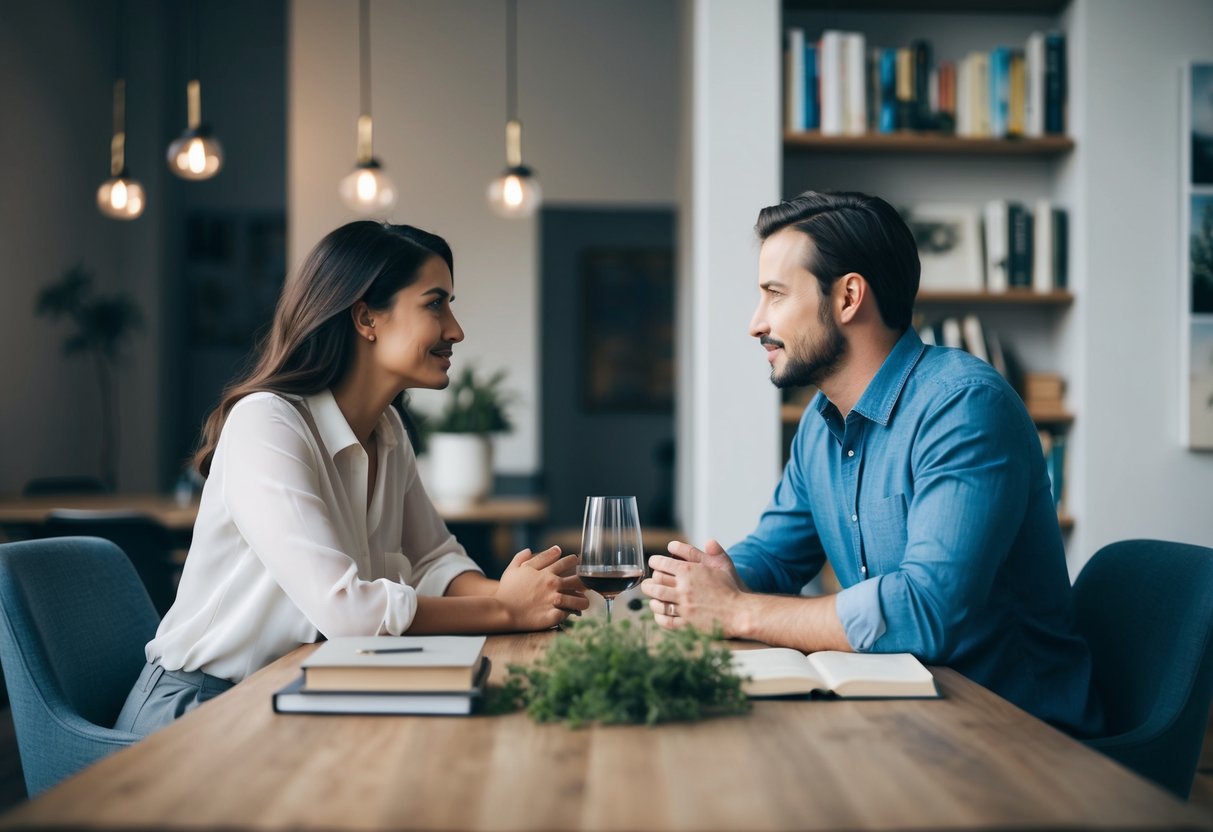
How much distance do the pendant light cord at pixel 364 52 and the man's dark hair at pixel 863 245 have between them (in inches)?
188

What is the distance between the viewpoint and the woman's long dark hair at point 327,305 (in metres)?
1.76

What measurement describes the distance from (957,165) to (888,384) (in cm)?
237

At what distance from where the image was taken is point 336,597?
4.69ft

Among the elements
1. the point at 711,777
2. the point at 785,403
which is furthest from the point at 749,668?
the point at 785,403

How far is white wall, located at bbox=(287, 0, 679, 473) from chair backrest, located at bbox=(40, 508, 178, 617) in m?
2.53

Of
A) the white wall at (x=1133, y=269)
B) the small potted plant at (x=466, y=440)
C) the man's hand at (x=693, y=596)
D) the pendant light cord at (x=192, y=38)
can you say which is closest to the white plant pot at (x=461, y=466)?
the small potted plant at (x=466, y=440)

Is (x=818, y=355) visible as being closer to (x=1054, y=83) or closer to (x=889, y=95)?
(x=889, y=95)

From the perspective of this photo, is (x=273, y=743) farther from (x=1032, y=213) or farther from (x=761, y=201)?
(x=1032, y=213)

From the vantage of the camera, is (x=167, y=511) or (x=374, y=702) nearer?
(x=374, y=702)

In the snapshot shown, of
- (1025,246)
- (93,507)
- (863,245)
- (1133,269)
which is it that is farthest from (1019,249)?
(93,507)

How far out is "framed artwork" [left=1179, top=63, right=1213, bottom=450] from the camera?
11.6ft

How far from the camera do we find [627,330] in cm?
761

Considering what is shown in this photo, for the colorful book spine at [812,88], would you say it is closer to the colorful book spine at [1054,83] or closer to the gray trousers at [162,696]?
the colorful book spine at [1054,83]

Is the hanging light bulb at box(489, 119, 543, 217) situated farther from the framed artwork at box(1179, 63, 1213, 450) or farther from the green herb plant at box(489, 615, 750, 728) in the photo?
the green herb plant at box(489, 615, 750, 728)
